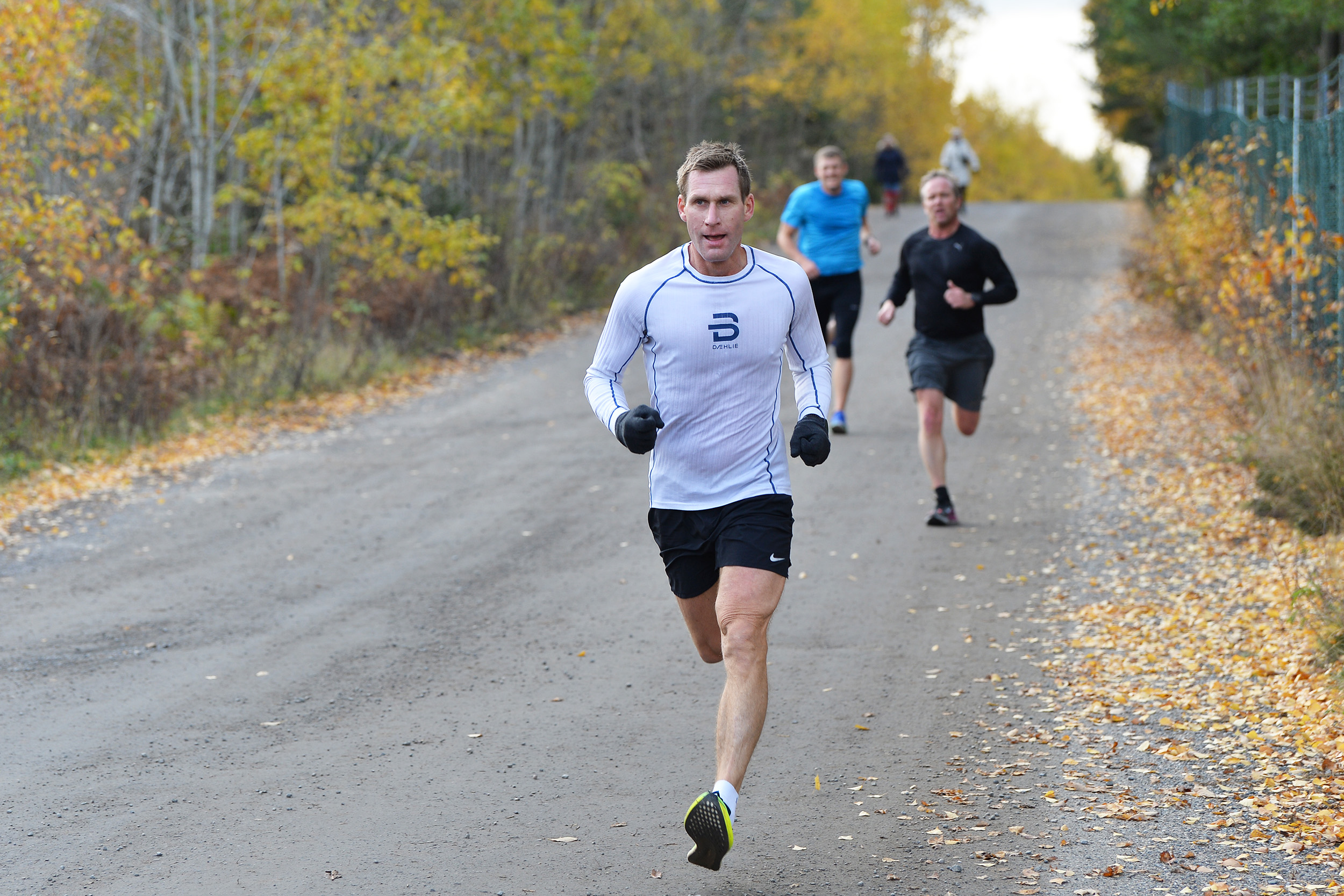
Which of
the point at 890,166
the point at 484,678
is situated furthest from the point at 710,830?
the point at 890,166

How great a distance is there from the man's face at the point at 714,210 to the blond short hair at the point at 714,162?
15mm

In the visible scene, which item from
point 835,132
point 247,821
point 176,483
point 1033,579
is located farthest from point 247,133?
point 835,132

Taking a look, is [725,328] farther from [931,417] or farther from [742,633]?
[931,417]

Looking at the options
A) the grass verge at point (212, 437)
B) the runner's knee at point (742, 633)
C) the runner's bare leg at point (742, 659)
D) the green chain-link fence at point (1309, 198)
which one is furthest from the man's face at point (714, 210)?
the grass verge at point (212, 437)

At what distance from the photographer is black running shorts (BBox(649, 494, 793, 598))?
14.5ft

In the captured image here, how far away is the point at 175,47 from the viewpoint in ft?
55.2

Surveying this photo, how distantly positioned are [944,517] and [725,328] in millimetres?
4954

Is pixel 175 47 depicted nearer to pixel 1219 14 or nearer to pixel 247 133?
pixel 247 133

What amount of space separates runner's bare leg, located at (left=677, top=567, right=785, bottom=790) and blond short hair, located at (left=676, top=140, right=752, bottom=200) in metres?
1.22

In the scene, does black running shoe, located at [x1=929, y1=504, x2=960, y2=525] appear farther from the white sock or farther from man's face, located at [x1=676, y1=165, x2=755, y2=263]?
the white sock

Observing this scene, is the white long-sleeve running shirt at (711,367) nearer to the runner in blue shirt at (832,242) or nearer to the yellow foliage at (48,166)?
the runner in blue shirt at (832,242)

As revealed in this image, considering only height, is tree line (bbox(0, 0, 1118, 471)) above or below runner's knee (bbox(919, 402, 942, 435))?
above

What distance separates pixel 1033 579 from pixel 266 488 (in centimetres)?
578

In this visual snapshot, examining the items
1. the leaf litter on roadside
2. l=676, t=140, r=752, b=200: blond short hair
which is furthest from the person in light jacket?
l=676, t=140, r=752, b=200: blond short hair
